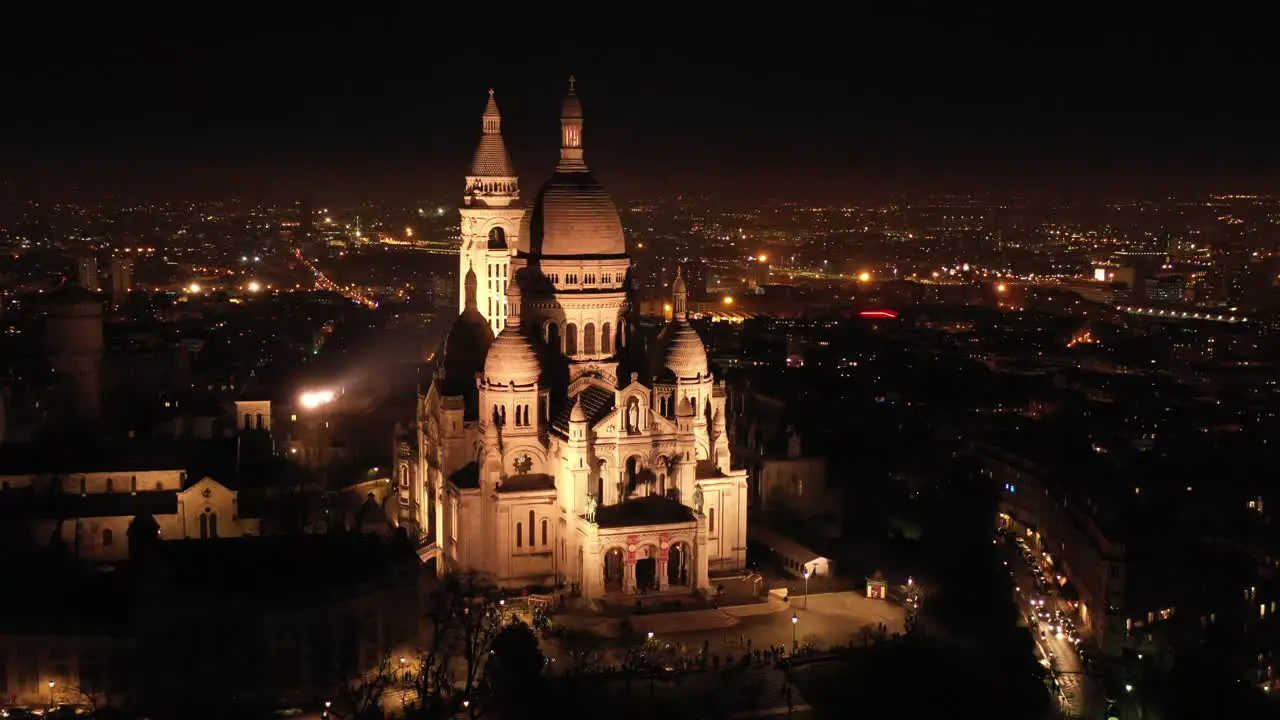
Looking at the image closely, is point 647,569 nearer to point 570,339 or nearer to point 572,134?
point 570,339

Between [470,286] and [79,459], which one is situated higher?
[470,286]

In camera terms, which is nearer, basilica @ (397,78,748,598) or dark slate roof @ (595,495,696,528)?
dark slate roof @ (595,495,696,528)

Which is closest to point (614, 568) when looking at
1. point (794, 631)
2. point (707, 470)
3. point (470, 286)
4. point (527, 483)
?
point (527, 483)

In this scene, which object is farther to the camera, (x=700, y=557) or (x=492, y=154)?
(x=492, y=154)

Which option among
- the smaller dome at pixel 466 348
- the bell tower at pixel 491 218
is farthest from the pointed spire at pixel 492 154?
the smaller dome at pixel 466 348

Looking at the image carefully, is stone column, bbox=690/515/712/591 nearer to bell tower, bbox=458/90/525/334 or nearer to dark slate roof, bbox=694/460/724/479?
dark slate roof, bbox=694/460/724/479

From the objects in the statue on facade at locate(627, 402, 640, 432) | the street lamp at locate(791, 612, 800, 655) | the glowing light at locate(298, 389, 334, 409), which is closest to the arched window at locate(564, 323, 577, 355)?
the statue on facade at locate(627, 402, 640, 432)

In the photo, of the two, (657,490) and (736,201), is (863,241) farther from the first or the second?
(657,490)
